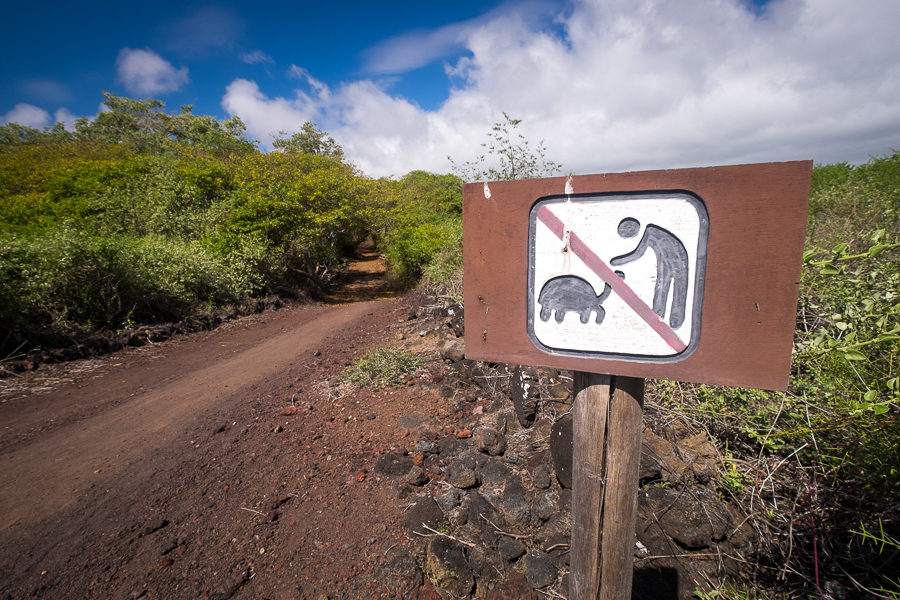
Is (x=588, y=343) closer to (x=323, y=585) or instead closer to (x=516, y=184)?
Answer: (x=516, y=184)

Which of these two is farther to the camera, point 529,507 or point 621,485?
point 529,507

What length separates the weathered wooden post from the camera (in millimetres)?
921

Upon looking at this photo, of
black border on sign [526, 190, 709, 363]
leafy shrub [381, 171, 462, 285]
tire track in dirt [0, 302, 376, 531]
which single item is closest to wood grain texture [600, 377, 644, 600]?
black border on sign [526, 190, 709, 363]

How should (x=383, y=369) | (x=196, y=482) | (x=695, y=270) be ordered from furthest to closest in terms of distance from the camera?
1. (x=383, y=369)
2. (x=196, y=482)
3. (x=695, y=270)

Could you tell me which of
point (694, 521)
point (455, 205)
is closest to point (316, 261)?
point (455, 205)

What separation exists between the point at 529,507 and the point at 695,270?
2148 millimetres

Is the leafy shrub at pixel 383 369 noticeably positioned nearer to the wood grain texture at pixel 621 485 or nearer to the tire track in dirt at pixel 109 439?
the tire track in dirt at pixel 109 439

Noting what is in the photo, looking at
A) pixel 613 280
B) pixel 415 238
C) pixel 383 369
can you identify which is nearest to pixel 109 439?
pixel 383 369

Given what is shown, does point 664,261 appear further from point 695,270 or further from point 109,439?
point 109,439

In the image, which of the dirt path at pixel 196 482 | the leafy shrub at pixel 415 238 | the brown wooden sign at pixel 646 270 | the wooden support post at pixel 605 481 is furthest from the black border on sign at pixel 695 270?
the leafy shrub at pixel 415 238

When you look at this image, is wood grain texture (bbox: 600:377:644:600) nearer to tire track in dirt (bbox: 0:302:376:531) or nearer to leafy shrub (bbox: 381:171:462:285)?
tire track in dirt (bbox: 0:302:376:531)

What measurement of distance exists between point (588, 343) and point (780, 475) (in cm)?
211

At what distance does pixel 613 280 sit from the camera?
1.05m

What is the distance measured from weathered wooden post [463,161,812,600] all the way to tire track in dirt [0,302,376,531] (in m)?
4.20
